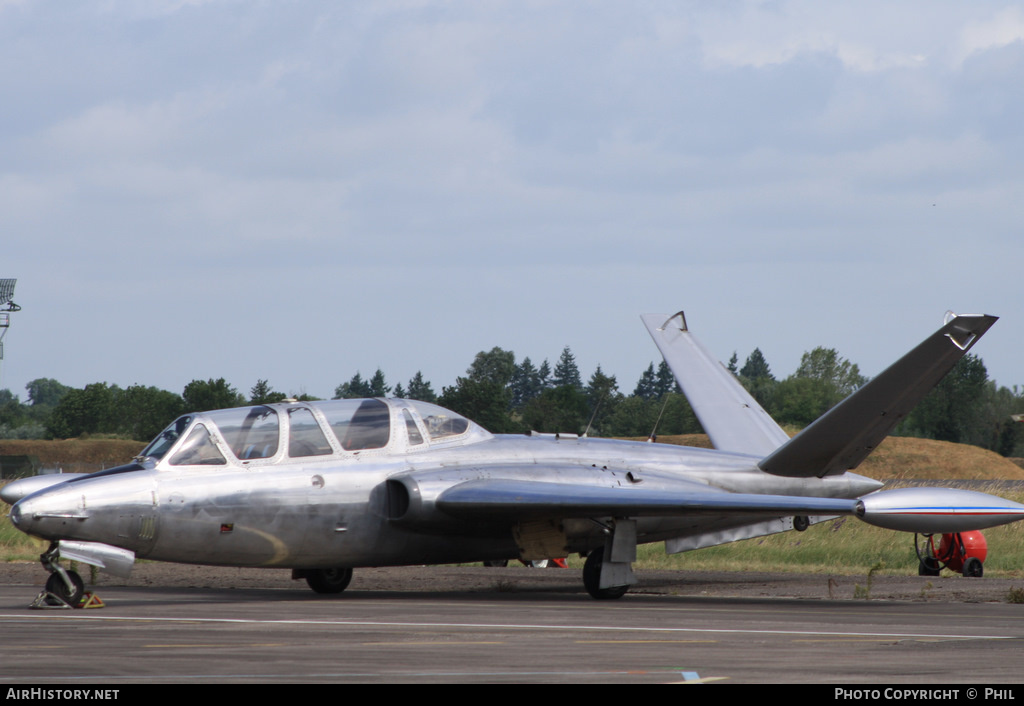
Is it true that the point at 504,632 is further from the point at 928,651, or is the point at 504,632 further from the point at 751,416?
the point at 751,416

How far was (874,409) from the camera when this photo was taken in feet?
59.4

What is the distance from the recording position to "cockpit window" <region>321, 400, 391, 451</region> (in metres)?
16.7

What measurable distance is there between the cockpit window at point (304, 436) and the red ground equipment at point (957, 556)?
12438 millimetres

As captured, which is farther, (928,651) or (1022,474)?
(1022,474)

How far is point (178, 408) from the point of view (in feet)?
396

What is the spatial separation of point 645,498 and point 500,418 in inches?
3062

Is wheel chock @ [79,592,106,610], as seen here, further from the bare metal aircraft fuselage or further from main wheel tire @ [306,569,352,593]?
main wheel tire @ [306,569,352,593]

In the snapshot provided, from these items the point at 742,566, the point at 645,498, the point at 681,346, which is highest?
the point at 681,346

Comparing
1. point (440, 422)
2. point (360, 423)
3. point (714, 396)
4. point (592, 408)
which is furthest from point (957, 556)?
point (592, 408)

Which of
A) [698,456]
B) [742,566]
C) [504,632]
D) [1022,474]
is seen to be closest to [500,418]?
[1022,474]

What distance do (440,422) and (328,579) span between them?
106 inches

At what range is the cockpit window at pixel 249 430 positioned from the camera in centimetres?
1595

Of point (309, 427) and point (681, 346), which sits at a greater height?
point (681, 346)

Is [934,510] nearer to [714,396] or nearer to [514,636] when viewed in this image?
[514,636]
